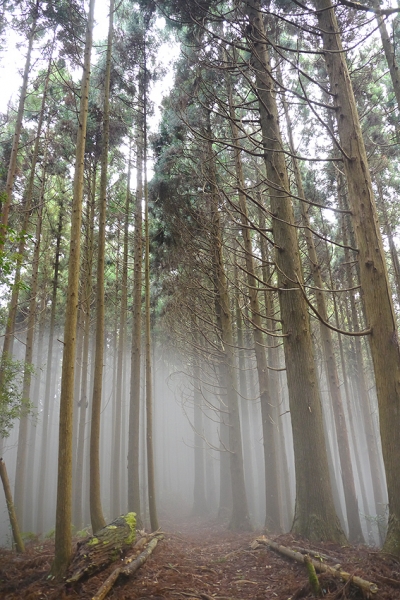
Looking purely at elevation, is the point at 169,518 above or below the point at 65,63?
below

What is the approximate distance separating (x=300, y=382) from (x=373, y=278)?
266cm

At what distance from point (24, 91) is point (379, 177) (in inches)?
503

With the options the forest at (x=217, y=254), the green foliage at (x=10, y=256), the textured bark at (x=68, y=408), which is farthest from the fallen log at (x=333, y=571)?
the green foliage at (x=10, y=256)

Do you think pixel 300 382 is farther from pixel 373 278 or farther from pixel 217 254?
pixel 217 254

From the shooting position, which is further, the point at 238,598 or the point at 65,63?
the point at 65,63

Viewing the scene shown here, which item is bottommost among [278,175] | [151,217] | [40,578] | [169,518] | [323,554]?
[169,518]

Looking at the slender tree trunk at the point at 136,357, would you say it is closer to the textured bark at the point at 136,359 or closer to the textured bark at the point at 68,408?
the textured bark at the point at 136,359

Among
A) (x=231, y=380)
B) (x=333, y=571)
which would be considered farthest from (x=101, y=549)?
(x=231, y=380)

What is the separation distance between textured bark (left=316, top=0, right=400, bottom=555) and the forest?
0.02m

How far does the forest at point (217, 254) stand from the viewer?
432 cm

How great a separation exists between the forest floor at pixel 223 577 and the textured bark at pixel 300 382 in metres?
0.42

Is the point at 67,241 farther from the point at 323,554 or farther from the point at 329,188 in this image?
the point at 323,554

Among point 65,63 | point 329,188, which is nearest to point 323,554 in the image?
point 329,188

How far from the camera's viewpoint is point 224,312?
10398 millimetres
